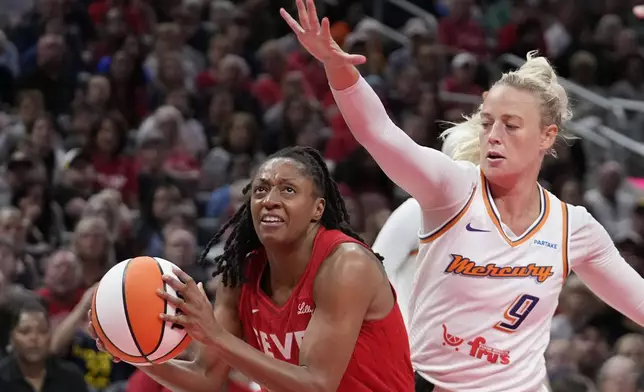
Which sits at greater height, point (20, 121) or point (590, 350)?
point (20, 121)

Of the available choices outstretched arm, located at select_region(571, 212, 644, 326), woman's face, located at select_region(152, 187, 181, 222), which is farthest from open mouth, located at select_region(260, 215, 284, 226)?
woman's face, located at select_region(152, 187, 181, 222)

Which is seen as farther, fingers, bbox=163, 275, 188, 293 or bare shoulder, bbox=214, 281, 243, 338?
bare shoulder, bbox=214, 281, 243, 338

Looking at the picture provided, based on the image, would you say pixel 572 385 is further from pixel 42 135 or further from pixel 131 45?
pixel 131 45

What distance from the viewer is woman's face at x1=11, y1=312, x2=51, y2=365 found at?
599 cm

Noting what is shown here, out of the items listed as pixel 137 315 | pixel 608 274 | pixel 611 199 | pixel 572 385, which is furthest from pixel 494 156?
pixel 611 199

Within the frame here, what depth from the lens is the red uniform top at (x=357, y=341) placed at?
11.5 ft

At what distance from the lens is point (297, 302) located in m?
3.52

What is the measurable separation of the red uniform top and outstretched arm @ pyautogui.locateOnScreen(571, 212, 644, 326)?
2.59ft

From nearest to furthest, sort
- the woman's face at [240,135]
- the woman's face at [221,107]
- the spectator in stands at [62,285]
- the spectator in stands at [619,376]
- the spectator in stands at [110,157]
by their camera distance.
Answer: the spectator in stands at [619,376], the spectator in stands at [62,285], the spectator in stands at [110,157], the woman's face at [240,135], the woman's face at [221,107]

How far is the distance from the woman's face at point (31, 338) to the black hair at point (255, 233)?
98.9 inches

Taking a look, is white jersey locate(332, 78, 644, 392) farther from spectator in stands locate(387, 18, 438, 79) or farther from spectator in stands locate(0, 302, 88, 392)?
spectator in stands locate(387, 18, 438, 79)

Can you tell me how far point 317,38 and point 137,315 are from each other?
0.93 metres

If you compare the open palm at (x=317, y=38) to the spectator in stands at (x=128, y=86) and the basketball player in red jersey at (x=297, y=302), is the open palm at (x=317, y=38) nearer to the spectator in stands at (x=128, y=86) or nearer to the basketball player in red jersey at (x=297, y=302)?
the basketball player in red jersey at (x=297, y=302)

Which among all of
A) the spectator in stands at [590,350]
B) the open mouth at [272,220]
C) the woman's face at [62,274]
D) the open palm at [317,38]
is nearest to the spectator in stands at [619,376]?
the spectator in stands at [590,350]
